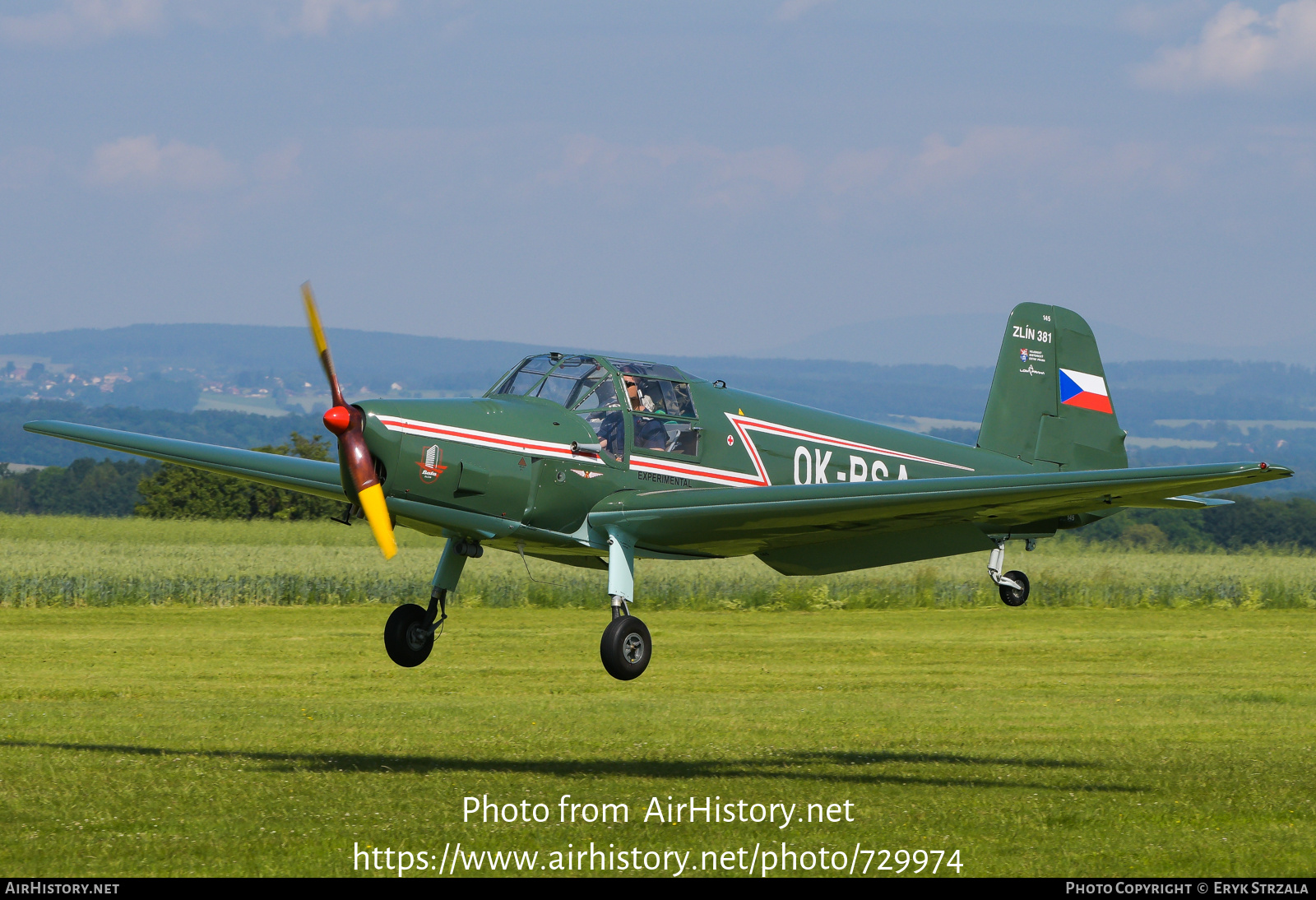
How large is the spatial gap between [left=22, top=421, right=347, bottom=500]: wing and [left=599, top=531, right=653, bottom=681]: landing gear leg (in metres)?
2.79

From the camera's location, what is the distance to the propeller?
11.3 m

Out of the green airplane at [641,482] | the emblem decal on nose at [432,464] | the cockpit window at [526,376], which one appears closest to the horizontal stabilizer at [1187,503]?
the green airplane at [641,482]

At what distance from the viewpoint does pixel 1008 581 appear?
1480 centimetres

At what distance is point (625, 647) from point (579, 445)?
71.2 inches

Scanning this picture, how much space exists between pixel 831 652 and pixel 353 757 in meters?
16.0

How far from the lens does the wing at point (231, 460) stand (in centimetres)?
1388

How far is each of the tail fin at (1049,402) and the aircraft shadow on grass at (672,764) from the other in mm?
3617

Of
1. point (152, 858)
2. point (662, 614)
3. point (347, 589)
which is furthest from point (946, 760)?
point (347, 589)

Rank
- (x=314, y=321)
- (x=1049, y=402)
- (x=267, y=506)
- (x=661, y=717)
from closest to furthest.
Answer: (x=314, y=321) → (x=1049, y=402) → (x=661, y=717) → (x=267, y=506)

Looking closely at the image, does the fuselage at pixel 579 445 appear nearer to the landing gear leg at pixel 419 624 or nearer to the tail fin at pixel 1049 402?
the landing gear leg at pixel 419 624

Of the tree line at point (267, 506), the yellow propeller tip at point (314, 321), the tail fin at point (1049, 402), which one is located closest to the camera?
the yellow propeller tip at point (314, 321)

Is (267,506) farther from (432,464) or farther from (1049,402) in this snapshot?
(432,464)

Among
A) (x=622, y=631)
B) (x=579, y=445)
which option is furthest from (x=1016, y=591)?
(x=579, y=445)

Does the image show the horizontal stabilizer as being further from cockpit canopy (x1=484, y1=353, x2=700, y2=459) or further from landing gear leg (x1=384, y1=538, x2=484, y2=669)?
landing gear leg (x1=384, y1=538, x2=484, y2=669)
